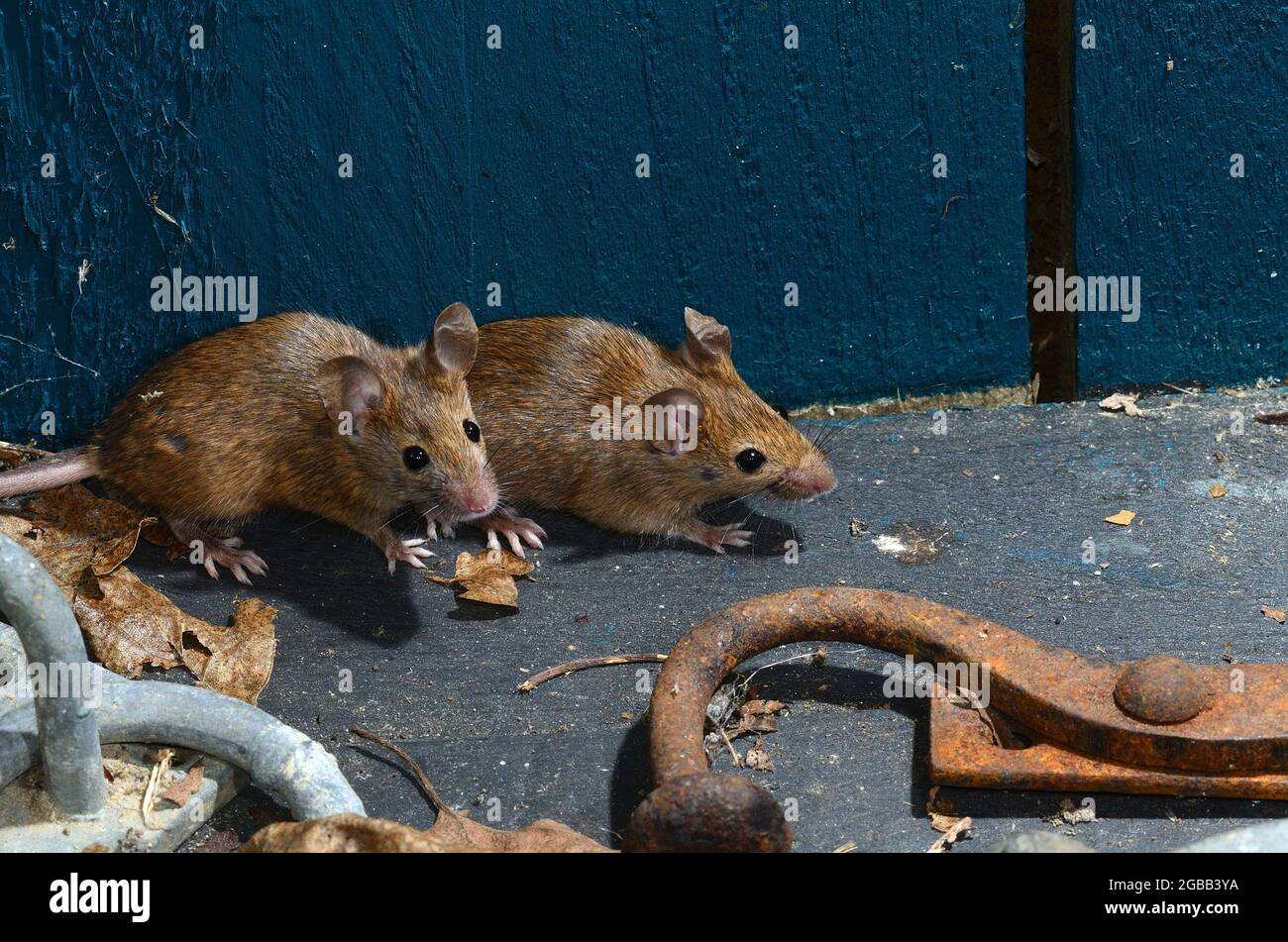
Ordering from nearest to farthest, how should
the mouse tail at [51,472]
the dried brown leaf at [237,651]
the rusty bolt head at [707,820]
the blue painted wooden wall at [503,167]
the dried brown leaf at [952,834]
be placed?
1. the rusty bolt head at [707,820]
2. the dried brown leaf at [952,834]
3. the dried brown leaf at [237,651]
4. the blue painted wooden wall at [503,167]
5. the mouse tail at [51,472]

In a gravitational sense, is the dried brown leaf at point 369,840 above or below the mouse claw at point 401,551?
below

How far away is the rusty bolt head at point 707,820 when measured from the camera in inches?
108

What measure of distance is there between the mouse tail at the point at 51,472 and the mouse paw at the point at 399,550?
3.30 feet

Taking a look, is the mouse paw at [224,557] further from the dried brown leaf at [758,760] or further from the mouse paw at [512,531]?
the dried brown leaf at [758,760]

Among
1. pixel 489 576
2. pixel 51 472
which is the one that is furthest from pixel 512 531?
pixel 51 472

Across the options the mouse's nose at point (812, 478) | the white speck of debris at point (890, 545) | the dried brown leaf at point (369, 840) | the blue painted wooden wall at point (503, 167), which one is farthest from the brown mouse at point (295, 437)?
the dried brown leaf at point (369, 840)

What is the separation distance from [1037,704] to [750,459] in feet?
6.75

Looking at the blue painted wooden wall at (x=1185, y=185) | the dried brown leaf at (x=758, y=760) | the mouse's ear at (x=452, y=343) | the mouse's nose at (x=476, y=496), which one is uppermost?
the blue painted wooden wall at (x=1185, y=185)

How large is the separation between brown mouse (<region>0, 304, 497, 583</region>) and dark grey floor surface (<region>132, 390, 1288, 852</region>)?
15 cm

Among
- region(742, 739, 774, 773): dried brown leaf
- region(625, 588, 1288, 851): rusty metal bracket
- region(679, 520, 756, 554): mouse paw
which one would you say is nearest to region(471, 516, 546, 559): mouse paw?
region(679, 520, 756, 554): mouse paw

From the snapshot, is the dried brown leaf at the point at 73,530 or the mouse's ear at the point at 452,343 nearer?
the dried brown leaf at the point at 73,530

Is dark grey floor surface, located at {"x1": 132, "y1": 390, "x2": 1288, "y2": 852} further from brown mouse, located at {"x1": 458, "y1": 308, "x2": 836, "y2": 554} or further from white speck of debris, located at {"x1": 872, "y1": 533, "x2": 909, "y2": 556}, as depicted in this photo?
brown mouse, located at {"x1": 458, "y1": 308, "x2": 836, "y2": 554}
